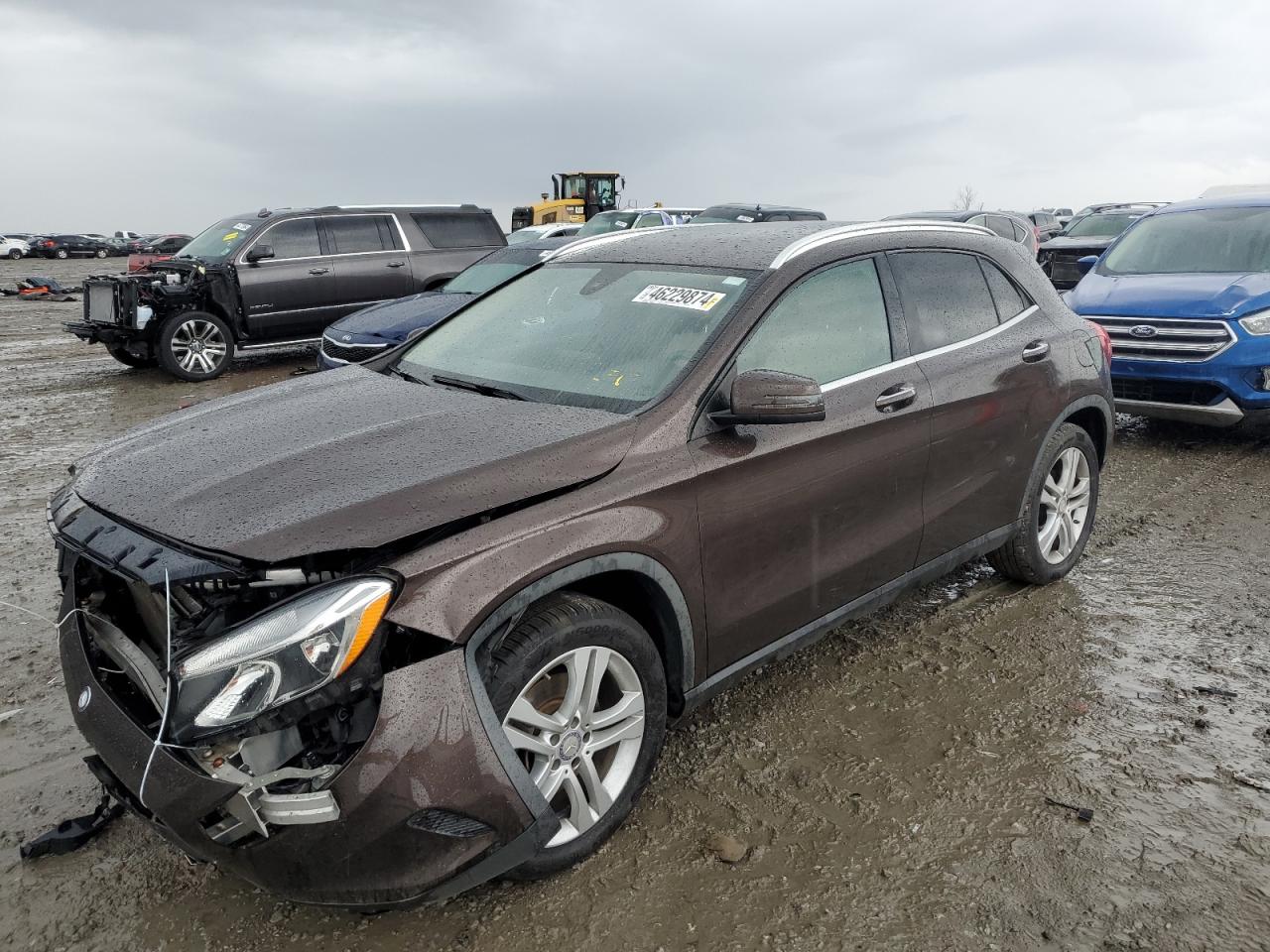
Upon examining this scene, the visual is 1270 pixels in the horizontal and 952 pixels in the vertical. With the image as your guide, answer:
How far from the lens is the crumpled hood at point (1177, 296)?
6.52m

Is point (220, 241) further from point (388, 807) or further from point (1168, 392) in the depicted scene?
point (388, 807)

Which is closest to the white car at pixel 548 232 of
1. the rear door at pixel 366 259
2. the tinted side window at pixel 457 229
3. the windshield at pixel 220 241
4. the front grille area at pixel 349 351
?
the tinted side window at pixel 457 229

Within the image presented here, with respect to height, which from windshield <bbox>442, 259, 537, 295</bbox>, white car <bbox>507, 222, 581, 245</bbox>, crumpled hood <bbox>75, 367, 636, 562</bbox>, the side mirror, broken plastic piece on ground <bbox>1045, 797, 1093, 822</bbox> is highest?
white car <bbox>507, 222, 581, 245</bbox>

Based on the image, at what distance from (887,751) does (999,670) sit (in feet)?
2.72

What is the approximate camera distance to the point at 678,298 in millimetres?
3133

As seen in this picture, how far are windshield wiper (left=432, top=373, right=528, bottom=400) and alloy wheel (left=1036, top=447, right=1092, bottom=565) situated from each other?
8.42 feet

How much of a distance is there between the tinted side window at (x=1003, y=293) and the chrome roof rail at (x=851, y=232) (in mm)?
186

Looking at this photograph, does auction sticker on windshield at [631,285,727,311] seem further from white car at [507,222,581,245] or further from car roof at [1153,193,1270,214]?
white car at [507,222,581,245]

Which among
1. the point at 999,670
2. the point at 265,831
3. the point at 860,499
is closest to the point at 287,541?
the point at 265,831

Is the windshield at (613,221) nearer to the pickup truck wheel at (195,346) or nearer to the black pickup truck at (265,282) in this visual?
the black pickup truck at (265,282)

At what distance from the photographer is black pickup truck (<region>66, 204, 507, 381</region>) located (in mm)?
10422

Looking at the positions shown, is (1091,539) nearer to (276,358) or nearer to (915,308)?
(915,308)

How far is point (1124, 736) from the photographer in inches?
125

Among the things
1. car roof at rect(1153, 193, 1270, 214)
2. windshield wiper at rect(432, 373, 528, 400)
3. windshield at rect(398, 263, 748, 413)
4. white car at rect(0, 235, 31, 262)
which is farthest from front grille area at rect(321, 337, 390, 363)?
white car at rect(0, 235, 31, 262)
